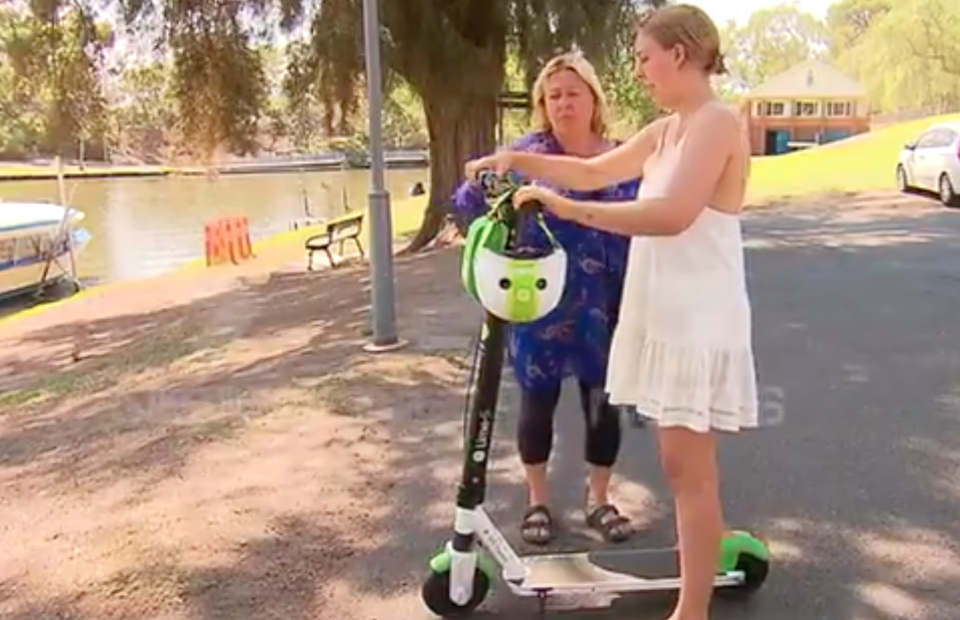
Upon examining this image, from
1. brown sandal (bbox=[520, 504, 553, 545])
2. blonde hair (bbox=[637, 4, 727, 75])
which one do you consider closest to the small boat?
brown sandal (bbox=[520, 504, 553, 545])

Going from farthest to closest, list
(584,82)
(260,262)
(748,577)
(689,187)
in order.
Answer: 1. (260,262)
2. (584,82)
3. (748,577)
4. (689,187)

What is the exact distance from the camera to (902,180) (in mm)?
17609

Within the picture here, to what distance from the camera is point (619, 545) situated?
3264 millimetres

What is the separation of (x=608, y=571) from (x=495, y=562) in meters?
0.35

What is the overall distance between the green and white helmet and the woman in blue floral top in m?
0.45

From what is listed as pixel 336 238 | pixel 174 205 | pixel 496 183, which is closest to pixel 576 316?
pixel 496 183

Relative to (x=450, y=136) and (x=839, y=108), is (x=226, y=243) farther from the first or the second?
(x=839, y=108)

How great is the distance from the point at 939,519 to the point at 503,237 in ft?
6.46

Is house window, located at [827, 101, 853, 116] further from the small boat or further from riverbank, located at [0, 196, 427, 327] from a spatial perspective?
the small boat

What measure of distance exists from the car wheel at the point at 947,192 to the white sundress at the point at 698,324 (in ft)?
46.1

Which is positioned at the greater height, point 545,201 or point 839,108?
point 839,108

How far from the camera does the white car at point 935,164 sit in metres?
14.9

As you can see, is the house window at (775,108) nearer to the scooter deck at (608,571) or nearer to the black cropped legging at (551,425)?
the black cropped legging at (551,425)

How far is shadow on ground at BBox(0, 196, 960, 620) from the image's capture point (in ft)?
9.84
